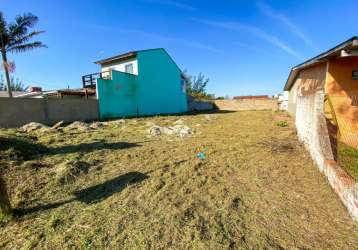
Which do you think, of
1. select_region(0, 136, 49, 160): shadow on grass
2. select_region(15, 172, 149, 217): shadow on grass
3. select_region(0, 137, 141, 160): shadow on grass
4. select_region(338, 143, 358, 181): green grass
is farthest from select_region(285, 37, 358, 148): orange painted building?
select_region(0, 136, 49, 160): shadow on grass

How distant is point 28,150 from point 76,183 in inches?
80.6

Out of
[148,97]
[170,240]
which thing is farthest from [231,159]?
[148,97]

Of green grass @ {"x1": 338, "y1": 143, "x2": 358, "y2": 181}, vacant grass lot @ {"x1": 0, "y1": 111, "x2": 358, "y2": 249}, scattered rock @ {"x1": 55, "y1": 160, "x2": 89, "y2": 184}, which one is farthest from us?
green grass @ {"x1": 338, "y1": 143, "x2": 358, "y2": 181}

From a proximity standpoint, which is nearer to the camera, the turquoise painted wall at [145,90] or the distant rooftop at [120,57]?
the turquoise painted wall at [145,90]

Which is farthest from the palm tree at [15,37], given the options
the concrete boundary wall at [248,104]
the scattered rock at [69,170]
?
the concrete boundary wall at [248,104]

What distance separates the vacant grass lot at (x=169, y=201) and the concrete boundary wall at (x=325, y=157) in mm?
160

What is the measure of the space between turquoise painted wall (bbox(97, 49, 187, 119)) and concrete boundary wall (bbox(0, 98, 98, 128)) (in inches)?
46.0

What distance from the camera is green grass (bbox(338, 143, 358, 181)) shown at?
370 cm

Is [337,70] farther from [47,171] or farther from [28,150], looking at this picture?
[28,150]

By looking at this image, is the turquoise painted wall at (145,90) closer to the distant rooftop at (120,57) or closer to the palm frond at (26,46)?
the distant rooftop at (120,57)

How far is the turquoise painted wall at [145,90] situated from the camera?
1391 centimetres

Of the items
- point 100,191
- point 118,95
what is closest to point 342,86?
point 100,191

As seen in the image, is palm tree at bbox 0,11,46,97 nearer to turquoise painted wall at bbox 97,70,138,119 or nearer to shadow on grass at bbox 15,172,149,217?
turquoise painted wall at bbox 97,70,138,119

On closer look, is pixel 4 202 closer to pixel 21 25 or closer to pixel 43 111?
pixel 43 111
